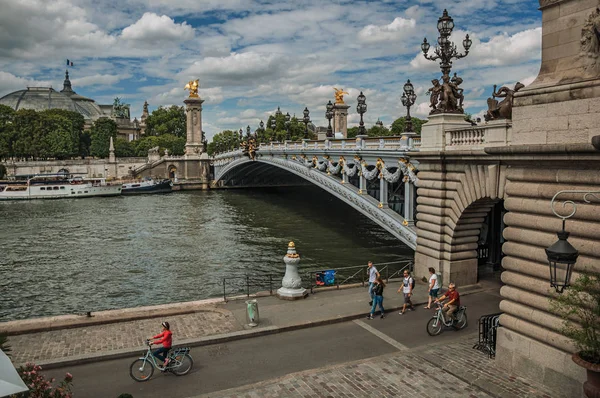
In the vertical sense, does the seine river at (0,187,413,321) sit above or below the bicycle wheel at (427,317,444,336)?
below

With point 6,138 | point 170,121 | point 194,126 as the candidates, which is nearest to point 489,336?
point 194,126

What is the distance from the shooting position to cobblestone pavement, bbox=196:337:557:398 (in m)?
9.96

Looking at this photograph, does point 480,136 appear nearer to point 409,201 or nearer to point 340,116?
point 409,201

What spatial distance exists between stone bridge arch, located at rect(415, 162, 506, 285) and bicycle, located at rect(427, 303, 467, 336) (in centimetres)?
416

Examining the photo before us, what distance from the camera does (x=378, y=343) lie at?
12672 millimetres

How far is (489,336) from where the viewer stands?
12141 mm

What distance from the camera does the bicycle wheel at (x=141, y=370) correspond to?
10633 millimetres

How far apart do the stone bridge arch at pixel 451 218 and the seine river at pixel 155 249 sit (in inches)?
337

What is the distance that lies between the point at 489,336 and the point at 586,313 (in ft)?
12.0

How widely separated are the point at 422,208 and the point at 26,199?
64501mm

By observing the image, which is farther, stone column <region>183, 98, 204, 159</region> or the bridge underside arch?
stone column <region>183, 98, 204, 159</region>

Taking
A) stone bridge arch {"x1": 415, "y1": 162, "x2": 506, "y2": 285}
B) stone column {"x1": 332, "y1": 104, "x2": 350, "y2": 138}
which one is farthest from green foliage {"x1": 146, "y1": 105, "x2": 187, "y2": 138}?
stone bridge arch {"x1": 415, "y1": 162, "x2": 506, "y2": 285}

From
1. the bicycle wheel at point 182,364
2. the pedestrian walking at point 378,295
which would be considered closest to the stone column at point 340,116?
the pedestrian walking at point 378,295

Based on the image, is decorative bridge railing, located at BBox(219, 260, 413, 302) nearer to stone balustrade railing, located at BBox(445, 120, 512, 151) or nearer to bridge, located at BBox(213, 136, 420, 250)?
bridge, located at BBox(213, 136, 420, 250)
